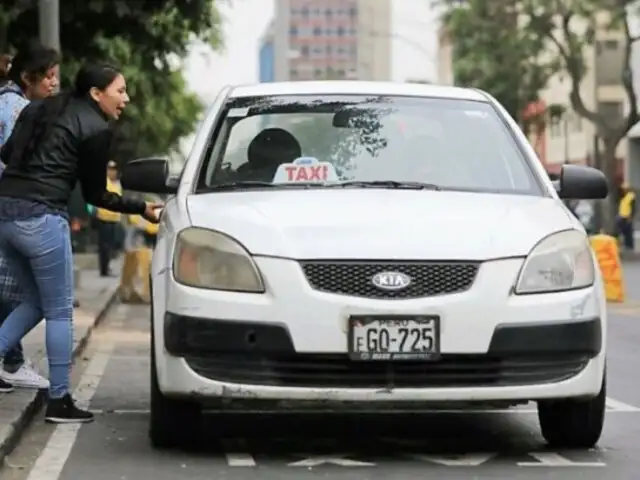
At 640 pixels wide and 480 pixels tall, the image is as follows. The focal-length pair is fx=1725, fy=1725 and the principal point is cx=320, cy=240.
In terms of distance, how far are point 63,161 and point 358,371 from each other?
6.54ft

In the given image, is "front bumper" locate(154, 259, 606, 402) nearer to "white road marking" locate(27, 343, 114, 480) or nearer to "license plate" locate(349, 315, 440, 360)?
"license plate" locate(349, 315, 440, 360)

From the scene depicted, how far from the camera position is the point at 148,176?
314 inches

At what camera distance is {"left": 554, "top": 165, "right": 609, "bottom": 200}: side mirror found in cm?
801

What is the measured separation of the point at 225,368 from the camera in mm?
6887

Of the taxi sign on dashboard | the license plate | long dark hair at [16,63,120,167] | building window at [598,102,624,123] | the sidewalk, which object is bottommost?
building window at [598,102,624,123]

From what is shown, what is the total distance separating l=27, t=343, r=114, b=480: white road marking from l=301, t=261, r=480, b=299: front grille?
4.35 feet

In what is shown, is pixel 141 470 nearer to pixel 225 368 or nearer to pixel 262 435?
pixel 225 368

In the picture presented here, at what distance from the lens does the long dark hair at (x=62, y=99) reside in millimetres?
8039

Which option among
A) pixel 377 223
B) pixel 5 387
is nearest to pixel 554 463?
pixel 377 223

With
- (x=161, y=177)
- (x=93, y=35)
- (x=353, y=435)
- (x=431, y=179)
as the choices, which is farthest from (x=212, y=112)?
(x=93, y=35)

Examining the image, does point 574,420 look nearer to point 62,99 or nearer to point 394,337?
point 394,337

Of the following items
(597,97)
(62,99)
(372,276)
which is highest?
(62,99)

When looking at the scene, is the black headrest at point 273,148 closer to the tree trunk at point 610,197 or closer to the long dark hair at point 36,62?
the long dark hair at point 36,62

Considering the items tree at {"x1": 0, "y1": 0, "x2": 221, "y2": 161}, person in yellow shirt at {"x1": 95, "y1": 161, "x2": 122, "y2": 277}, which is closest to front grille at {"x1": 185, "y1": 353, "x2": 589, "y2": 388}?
tree at {"x1": 0, "y1": 0, "x2": 221, "y2": 161}
